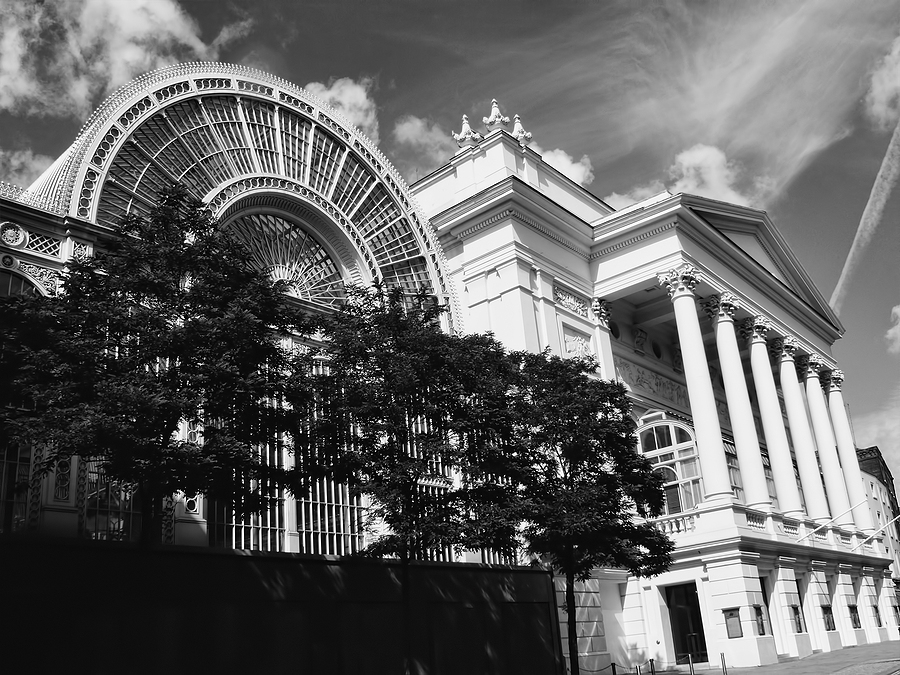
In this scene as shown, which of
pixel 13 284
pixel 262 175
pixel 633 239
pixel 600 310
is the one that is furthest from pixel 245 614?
pixel 633 239

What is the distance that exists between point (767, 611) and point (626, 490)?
13479mm

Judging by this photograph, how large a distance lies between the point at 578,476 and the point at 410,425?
5.56 meters

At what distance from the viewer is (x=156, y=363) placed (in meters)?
15.6

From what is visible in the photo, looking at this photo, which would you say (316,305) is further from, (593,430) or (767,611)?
(767,611)

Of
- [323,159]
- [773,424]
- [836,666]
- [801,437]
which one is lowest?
[836,666]

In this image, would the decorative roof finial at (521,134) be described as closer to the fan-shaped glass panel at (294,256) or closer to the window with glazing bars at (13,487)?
the fan-shaped glass panel at (294,256)

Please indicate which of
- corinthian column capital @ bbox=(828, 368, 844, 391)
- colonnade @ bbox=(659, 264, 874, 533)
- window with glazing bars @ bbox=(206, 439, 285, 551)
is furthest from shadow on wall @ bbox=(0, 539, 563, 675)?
corinthian column capital @ bbox=(828, 368, 844, 391)

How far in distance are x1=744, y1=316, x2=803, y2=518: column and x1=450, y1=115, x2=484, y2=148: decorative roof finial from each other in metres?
16.3

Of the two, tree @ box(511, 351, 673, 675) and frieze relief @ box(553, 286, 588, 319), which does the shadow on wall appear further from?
frieze relief @ box(553, 286, 588, 319)

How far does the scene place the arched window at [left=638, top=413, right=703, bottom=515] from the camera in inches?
1416

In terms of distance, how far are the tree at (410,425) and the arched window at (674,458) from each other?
16.5m

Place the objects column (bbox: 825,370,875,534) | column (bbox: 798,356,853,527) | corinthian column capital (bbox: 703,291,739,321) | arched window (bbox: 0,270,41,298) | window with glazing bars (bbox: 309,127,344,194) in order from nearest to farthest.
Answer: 1. arched window (bbox: 0,270,41,298)
2. window with glazing bars (bbox: 309,127,344,194)
3. corinthian column capital (bbox: 703,291,739,321)
4. column (bbox: 798,356,853,527)
5. column (bbox: 825,370,875,534)

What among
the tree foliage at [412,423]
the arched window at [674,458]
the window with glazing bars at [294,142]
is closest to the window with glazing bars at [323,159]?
the window with glazing bars at [294,142]

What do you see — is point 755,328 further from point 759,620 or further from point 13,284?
point 13,284
